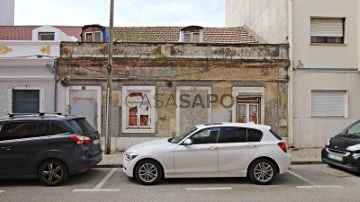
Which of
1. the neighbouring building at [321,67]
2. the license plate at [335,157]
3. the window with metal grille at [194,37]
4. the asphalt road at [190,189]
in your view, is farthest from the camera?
the window with metal grille at [194,37]

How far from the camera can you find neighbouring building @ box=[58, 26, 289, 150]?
1258 centimetres

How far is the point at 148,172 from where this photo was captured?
7.50 meters

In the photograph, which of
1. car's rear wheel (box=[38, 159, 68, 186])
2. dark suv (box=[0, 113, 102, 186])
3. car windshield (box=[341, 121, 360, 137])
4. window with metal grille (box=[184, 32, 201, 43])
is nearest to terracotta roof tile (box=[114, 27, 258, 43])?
window with metal grille (box=[184, 32, 201, 43])

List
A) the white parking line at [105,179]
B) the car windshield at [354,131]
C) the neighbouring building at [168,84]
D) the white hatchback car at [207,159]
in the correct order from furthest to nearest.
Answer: the neighbouring building at [168,84] → the car windshield at [354,131] → the white hatchback car at [207,159] → the white parking line at [105,179]

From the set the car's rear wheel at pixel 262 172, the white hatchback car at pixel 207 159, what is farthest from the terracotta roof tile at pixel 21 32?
the car's rear wheel at pixel 262 172

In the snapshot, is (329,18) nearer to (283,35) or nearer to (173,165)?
(283,35)

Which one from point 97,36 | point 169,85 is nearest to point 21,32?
point 97,36

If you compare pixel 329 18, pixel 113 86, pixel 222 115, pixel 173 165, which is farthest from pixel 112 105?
pixel 329 18

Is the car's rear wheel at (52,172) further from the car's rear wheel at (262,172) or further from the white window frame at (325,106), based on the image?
the white window frame at (325,106)

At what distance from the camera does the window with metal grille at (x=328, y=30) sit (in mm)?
13297

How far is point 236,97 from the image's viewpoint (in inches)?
505

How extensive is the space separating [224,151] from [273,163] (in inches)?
→ 49.6

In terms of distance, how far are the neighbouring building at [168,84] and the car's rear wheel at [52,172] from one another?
196 inches

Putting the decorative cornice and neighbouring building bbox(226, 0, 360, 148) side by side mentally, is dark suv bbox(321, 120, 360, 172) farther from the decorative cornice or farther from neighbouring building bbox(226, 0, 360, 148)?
the decorative cornice
